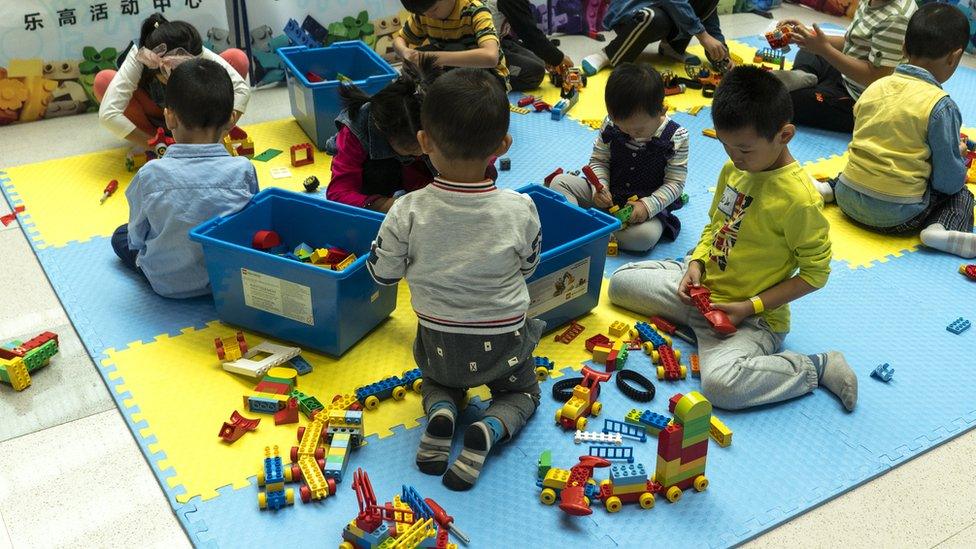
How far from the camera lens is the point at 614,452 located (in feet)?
6.22

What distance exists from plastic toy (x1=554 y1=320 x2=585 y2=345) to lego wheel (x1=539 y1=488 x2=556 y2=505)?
1.93 ft

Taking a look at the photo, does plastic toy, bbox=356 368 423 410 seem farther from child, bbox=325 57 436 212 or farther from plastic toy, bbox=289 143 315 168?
plastic toy, bbox=289 143 315 168

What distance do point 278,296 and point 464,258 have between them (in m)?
0.62

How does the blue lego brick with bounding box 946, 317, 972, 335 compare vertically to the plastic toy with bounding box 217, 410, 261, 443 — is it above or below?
above

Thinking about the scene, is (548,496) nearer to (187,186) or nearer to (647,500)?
(647,500)

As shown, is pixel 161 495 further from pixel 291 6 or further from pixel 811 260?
pixel 291 6

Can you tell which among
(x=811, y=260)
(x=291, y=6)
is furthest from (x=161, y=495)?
(x=291, y=6)

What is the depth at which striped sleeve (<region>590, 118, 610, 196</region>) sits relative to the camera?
278 centimetres

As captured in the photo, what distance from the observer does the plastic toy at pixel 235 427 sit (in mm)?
1924

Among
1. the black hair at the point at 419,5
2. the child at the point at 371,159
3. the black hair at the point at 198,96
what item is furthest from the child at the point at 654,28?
the black hair at the point at 198,96

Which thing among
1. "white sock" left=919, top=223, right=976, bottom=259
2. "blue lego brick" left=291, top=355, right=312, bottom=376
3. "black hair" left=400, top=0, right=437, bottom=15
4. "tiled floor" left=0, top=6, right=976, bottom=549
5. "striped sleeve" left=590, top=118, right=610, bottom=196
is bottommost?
"tiled floor" left=0, top=6, right=976, bottom=549

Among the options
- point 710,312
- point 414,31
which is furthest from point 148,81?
point 710,312

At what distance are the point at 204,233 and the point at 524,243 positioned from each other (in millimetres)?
874

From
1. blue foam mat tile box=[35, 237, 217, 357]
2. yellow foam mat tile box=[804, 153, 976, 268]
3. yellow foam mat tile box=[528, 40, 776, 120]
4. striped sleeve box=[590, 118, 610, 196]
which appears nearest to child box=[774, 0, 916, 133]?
yellow foam mat tile box=[528, 40, 776, 120]
